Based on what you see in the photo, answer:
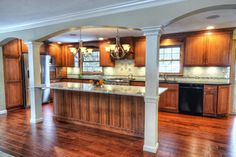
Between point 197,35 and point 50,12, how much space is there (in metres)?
4.11

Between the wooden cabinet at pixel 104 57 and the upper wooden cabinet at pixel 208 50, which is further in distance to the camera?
the wooden cabinet at pixel 104 57

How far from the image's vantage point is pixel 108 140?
3195 mm

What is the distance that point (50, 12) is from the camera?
3.17m

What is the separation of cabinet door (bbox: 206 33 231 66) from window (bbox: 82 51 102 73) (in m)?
4.08

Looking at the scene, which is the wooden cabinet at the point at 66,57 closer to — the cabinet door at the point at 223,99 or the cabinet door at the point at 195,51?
the cabinet door at the point at 195,51

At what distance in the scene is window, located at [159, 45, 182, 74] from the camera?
5.45 m

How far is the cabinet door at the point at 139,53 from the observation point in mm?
5776

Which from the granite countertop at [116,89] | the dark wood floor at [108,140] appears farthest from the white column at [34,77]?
the granite countertop at [116,89]

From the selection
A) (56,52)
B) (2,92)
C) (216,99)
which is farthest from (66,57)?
(216,99)

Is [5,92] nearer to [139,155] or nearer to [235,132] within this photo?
[139,155]

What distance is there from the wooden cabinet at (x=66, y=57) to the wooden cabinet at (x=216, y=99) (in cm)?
539

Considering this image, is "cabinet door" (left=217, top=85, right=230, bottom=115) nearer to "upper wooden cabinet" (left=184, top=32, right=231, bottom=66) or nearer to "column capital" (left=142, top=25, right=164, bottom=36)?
"upper wooden cabinet" (left=184, top=32, right=231, bottom=66)

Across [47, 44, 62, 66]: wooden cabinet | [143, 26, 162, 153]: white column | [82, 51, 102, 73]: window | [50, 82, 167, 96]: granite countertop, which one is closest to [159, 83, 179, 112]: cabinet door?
[50, 82, 167, 96]: granite countertop

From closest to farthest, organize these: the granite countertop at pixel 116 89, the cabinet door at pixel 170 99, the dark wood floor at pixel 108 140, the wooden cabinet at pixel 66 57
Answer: the dark wood floor at pixel 108 140, the granite countertop at pixel 116 89, the cabinet door at pixel 170 99, the wooden cabinet at pixel 66 57
